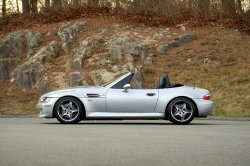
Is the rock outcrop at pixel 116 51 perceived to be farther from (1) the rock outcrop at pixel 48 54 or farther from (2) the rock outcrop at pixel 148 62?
(1) the rock outcrop at pixel 48 54

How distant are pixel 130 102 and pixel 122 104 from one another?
0.22 metres

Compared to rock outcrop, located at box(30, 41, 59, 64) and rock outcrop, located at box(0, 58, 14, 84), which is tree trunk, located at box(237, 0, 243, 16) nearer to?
rock outcrop, located at box(30, 41, 59, 64)

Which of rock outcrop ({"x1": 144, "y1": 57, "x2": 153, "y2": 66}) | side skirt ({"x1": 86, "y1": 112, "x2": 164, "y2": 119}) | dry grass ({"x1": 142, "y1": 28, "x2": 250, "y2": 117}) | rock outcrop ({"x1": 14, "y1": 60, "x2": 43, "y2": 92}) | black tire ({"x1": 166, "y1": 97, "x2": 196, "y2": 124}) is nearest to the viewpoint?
side skirt ({"x1": 86, "y1": 112, "x2": 164, "y2": 119})

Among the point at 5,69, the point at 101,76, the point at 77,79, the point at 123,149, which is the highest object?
the point at 5,69

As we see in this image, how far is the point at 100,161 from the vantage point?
442cm

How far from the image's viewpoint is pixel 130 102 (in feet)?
30.5

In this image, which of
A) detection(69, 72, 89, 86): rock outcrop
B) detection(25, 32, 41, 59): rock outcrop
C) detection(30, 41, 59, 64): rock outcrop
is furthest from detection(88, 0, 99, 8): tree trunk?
detection(69, 72, 89, 86): rock outcrop

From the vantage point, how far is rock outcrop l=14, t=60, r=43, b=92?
1987cm

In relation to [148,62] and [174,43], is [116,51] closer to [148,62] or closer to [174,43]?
[148,62]

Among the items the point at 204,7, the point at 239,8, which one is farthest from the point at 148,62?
the point at 239,8

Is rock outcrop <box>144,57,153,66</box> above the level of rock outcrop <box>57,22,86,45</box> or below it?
below

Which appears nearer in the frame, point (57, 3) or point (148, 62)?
point (148, 62)

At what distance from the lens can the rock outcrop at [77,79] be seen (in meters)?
18.6

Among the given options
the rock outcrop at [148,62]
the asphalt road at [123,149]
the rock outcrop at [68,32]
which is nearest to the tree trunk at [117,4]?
the rock outcrop at [68,32]
